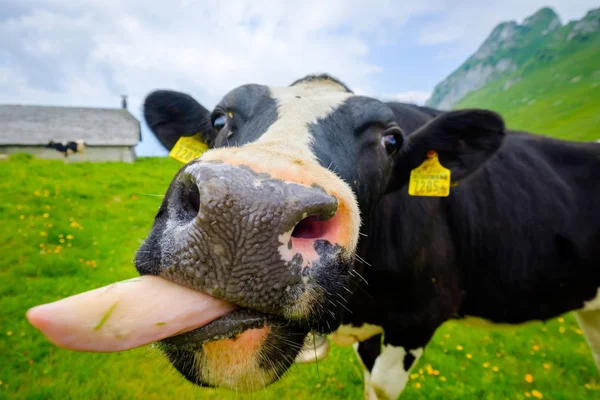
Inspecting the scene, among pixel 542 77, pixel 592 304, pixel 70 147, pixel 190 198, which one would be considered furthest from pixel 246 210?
pixel 542 77

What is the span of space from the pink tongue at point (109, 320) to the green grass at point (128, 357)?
25.7 inches

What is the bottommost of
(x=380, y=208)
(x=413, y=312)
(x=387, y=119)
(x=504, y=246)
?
(x=413, y=312)

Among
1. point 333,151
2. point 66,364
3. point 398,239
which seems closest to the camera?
point 333,151

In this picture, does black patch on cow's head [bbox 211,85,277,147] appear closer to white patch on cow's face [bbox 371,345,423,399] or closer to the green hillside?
white patch on cow's face [bbox 371,345,423,399]

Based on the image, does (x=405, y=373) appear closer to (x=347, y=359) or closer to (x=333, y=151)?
(x=347, y=359)

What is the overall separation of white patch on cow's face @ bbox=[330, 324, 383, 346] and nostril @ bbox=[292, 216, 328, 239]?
2237 mm

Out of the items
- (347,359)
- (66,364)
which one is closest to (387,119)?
(347,359)

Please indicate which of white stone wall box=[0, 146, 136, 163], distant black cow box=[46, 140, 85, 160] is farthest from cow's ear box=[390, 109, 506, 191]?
white stone wall box=[0, 146, 136, 163]

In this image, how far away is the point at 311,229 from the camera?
1227 millimetres

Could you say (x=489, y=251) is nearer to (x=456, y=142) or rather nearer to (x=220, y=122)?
(x=456, y=142)

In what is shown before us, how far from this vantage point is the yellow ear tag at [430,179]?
2779mm

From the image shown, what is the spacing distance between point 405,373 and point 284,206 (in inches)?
118

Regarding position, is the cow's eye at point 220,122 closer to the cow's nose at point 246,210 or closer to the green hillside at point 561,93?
the cow's nose at point 246,210

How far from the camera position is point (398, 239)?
2957 mm
